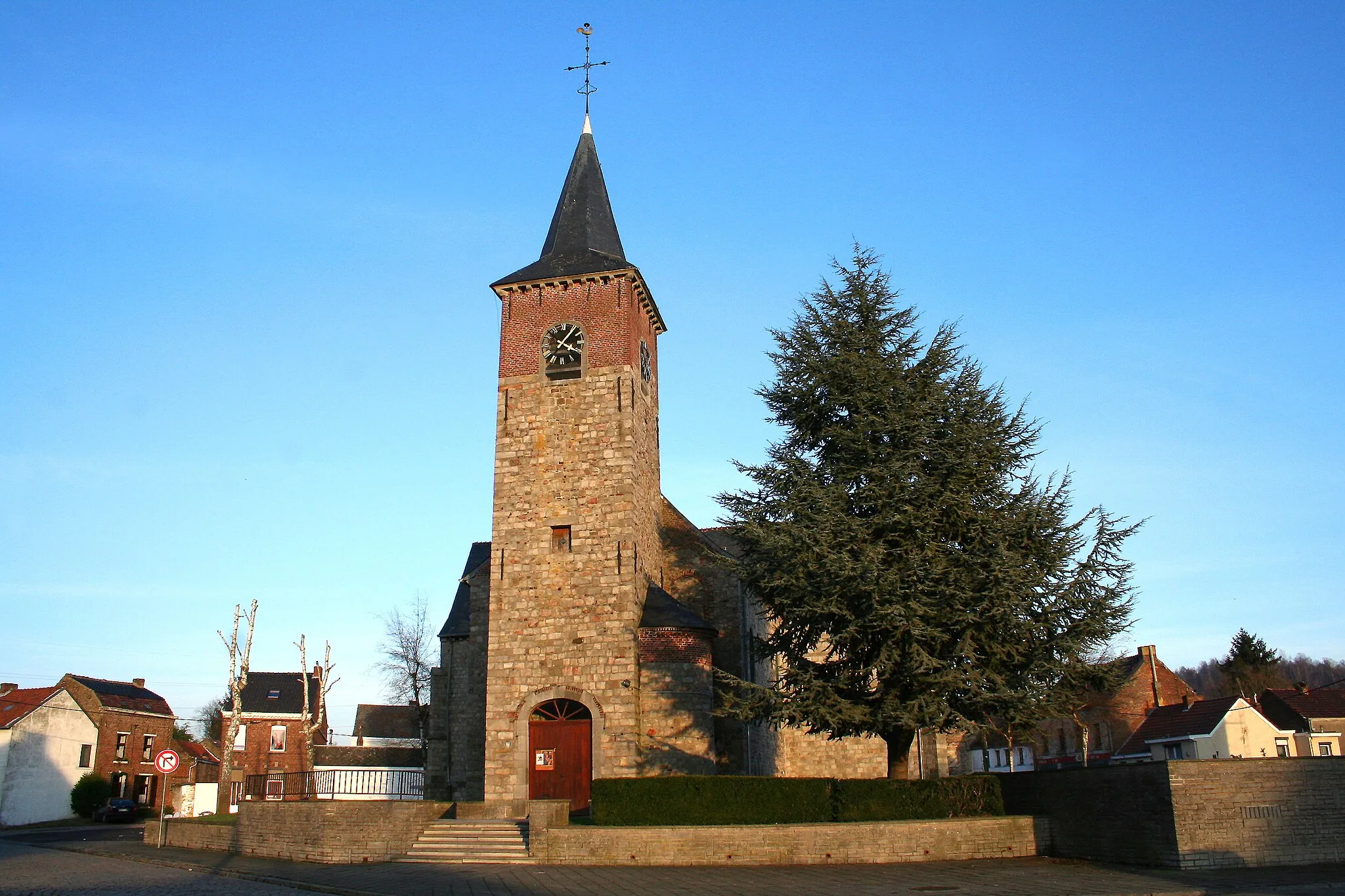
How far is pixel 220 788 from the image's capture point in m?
34.0

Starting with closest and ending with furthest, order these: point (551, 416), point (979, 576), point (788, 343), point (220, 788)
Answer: point (979, 576) < point (788, 343) < point (551, 416) < point (220, 788)

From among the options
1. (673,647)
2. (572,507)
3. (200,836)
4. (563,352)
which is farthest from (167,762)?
(563,352)

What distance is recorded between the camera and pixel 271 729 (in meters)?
52.0

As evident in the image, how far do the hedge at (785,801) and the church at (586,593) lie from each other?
170 inches

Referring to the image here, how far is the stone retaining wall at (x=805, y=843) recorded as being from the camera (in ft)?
53.3

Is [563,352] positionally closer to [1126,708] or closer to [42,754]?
[42,754]

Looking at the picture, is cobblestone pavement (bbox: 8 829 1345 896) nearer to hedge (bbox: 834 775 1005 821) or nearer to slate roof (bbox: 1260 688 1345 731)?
hedge (bbox: 834 775 1005 821)

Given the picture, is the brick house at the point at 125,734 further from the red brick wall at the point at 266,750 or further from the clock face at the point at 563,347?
the clock face at the point at 563,347

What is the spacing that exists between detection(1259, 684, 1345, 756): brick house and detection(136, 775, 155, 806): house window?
52589 mm

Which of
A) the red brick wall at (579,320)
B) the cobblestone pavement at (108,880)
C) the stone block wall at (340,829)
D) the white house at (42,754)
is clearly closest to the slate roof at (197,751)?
the white house at (42,754)

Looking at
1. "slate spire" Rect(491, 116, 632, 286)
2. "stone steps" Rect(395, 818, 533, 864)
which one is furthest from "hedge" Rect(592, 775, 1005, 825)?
"slate spire" Rect(491, 116, 632, 286)

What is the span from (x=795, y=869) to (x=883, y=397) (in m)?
8.79

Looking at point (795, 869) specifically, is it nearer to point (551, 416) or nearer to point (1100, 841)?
point (1100, 841)

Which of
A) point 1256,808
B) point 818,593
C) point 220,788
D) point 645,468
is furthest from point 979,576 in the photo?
point 220,788
